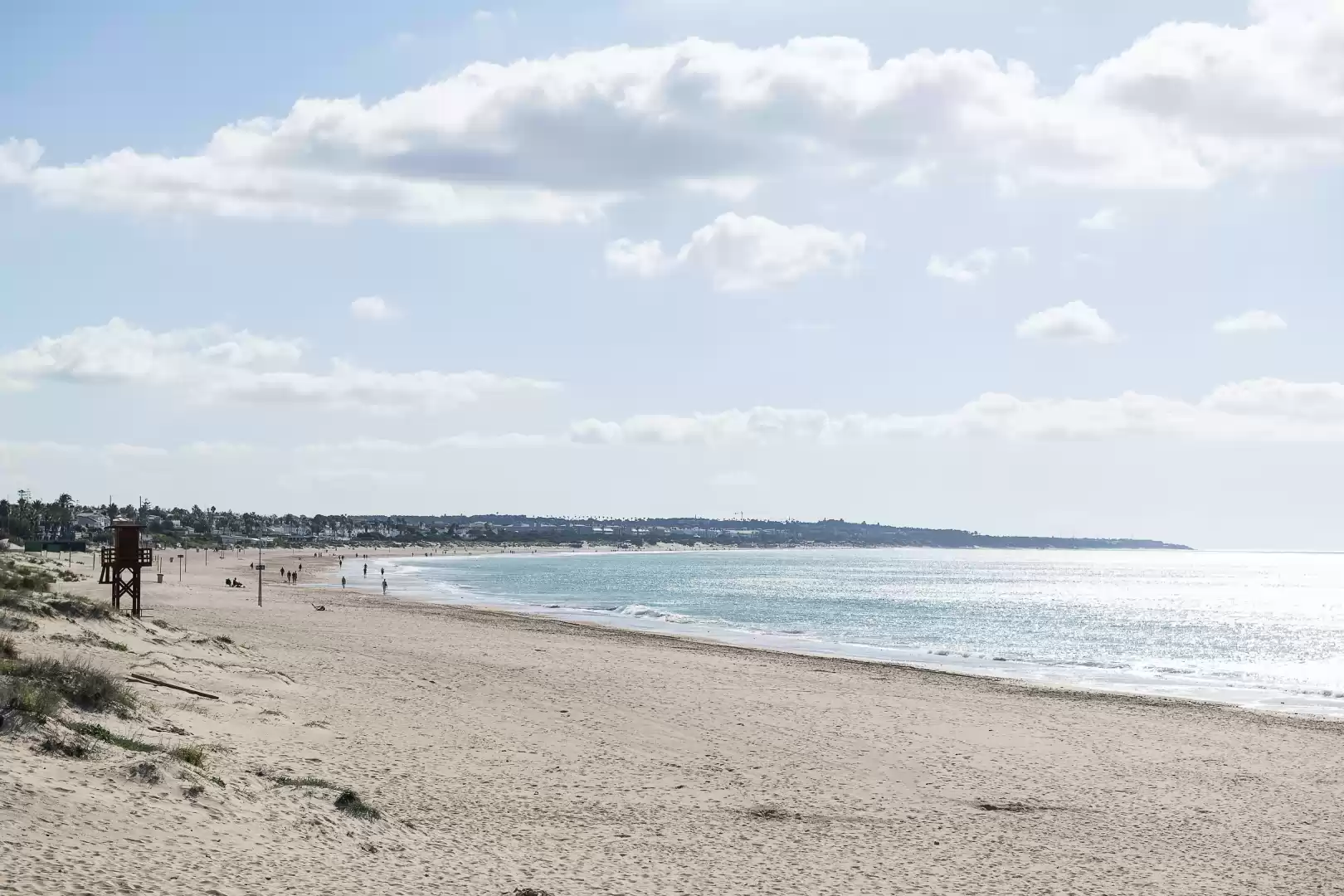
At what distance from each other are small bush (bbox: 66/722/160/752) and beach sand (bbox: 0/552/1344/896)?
326mm

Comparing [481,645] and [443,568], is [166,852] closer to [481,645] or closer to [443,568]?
[481,645]

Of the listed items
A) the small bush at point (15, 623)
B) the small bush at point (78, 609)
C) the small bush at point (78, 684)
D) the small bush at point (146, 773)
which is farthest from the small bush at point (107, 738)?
the small bush at point (78, 609)

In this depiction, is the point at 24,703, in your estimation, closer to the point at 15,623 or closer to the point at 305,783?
the point at 305,783

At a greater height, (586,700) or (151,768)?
(151,768)

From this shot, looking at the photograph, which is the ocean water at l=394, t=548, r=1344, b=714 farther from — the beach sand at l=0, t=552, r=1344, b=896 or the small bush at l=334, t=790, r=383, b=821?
the small bush at l=334, t=790, r=383, b=821

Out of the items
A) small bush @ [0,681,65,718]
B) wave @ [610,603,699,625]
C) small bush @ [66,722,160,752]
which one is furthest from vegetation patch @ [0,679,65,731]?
wave @ [610,603,699,625]

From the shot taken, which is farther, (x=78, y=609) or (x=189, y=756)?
(x=78, y=609)

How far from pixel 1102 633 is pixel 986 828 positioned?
4833cm

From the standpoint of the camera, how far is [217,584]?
72625 millimetres

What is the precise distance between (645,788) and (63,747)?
24.3 feet

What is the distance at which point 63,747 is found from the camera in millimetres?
11133

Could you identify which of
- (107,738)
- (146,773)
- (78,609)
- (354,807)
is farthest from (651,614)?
(146,773)

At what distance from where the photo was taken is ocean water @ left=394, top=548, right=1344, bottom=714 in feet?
123

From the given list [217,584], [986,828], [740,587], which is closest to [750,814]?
[986,828]
